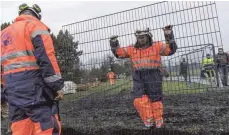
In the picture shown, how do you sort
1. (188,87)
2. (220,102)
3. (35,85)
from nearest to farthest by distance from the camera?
(35,85) → (188,87) → (220,102)

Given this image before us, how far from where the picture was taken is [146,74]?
633cm

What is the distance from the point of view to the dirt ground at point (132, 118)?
19.7 feet

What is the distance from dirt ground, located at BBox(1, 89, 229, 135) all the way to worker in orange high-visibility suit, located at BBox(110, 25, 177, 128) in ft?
1.06

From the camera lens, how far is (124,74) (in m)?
6.29

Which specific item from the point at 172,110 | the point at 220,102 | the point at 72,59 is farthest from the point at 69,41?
the point at 220,102

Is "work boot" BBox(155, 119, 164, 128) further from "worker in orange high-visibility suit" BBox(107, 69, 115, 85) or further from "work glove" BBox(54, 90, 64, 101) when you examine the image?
"work glove" BBox(54, 90, 64, 101)

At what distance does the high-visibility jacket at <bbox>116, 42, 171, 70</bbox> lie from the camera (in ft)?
19.9

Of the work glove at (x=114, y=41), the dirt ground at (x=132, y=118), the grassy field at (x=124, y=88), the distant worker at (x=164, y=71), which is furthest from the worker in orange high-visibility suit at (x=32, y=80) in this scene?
the distant worker at (x=164, y=71)

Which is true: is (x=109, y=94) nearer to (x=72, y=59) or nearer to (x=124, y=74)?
(x=124, y=74)

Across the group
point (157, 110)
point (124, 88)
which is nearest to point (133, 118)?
point (124, 88)

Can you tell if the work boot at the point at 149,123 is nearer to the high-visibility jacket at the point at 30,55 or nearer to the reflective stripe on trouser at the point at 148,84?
the reflective stripe on trouser at the point at 148,84

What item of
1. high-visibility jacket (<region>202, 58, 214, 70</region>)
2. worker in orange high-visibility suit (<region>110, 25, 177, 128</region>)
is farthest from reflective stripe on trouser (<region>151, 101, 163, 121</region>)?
high-visibility jacket (<region>202, 58, 214, 70</region>)

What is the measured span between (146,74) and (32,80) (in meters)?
2.55

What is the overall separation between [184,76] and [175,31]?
109 centimetres
